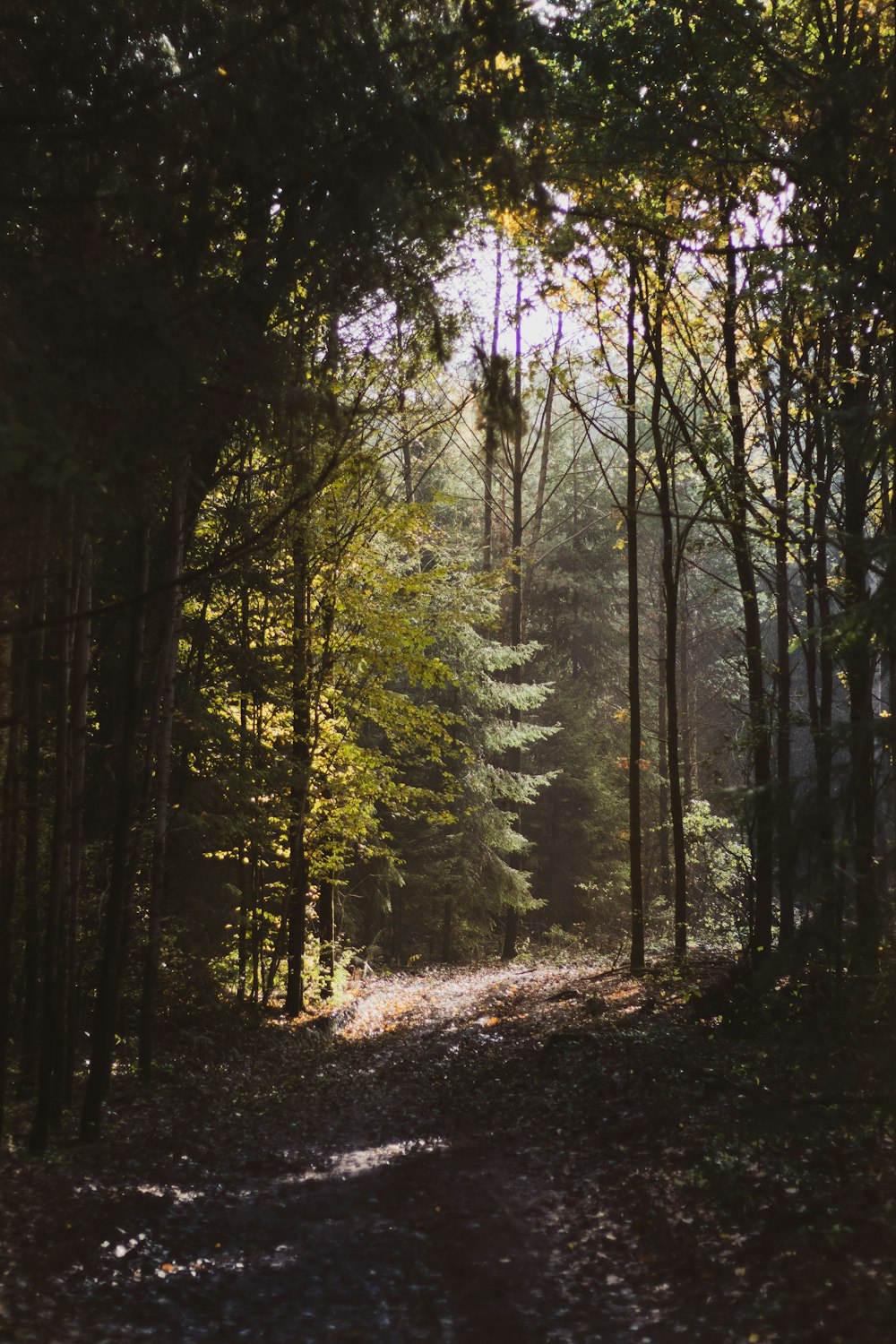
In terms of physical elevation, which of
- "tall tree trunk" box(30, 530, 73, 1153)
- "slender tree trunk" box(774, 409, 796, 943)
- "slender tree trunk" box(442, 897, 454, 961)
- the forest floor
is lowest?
"slender tree trunk" box(442, 897, 454, 961)

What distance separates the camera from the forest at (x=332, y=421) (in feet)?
16.5

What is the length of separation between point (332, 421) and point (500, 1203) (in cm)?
538

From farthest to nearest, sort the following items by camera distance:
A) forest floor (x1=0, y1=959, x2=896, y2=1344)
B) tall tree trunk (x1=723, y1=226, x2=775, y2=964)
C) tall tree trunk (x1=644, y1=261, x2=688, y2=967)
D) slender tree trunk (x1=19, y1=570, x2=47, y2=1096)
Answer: tall tree trunk (x1=644, y1=261, x2=688, y2=967) < tall tree trunk (x1=723, y1=226, x2=775, y2=964) < slender tree trunk (x1=19, y1=570, x2=47, y2=1096) < forest floor (x1=0, y1=959, x2=896, y2=1344)

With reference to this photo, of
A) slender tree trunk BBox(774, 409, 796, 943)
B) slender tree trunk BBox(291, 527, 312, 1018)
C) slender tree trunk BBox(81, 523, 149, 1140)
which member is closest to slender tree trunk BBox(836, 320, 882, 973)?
slender tree trunk BBox(774, 409, 796, 943)

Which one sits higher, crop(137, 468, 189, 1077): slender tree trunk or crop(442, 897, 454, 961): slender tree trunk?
crop(137, 468, 189, 1077): slender tree trunk

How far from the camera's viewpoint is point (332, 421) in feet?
19.3

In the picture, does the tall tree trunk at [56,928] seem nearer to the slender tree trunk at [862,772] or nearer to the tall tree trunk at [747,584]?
the slender tree trunk at [862,772]

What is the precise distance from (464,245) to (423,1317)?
23.4 feet

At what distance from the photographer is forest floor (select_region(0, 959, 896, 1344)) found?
4.60 meters

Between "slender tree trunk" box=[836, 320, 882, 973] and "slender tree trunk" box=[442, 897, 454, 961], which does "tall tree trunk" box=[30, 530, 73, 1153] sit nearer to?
"slender tree trunk" box=[836, 320, 882, 973]

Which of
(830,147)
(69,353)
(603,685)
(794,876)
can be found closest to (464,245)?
(830,147)

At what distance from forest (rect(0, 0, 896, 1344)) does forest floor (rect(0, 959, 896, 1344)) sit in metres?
0.49

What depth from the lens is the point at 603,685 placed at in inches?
1241

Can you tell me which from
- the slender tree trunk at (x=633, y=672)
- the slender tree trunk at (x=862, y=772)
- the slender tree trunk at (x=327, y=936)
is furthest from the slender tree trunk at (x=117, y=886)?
the slender tree trunk at (x=633, y=672)
